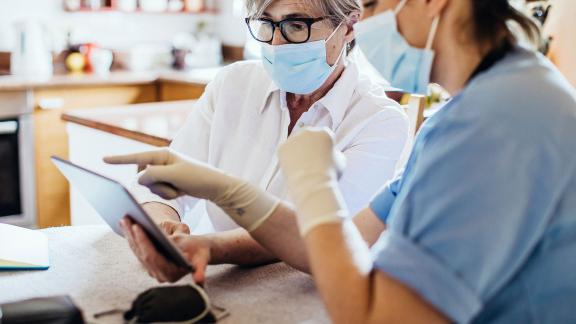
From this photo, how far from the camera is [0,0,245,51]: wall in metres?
3.98

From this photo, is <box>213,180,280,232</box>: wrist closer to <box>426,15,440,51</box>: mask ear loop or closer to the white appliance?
<box>426,15,440,51</box>: mask ear loop

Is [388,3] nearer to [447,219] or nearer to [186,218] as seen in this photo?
[447,219]

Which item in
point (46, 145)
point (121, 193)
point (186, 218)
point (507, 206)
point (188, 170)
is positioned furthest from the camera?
point (46, 145)

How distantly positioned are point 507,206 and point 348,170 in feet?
2.13

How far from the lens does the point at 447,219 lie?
2.69ft

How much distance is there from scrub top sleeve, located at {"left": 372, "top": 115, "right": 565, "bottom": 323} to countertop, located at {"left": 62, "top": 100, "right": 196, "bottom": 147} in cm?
137

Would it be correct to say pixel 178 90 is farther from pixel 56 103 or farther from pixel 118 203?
pixel 118 203

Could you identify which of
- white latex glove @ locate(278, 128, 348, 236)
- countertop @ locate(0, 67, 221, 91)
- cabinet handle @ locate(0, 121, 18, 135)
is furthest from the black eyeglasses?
cabinet handle @ locate(0, 121, 18, 135)

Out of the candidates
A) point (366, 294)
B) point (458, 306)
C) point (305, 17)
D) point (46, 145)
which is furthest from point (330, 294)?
point (46, 145)

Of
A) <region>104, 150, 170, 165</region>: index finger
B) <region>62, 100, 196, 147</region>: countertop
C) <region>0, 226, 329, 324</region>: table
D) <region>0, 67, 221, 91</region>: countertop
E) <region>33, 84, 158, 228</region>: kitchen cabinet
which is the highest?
<region>104, 150, 170, 165</region>: index finger

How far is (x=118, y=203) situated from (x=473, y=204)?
531 mm

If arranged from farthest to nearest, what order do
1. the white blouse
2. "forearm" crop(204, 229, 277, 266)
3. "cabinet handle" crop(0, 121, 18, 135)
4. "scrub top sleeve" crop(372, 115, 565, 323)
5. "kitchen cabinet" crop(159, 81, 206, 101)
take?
"kitchen cabinet" crop(159, 81, 206, 101) < "cabinet handle" crop(0, 121, 18, 135) < the white blouse < "forearm" crop(204, 229, 277, 266) < "scrub top sleeve" crop(372, 115, 565, 323)

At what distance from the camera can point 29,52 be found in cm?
372

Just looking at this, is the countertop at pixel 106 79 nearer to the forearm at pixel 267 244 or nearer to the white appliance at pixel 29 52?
the white appliance at pixel 29 52
